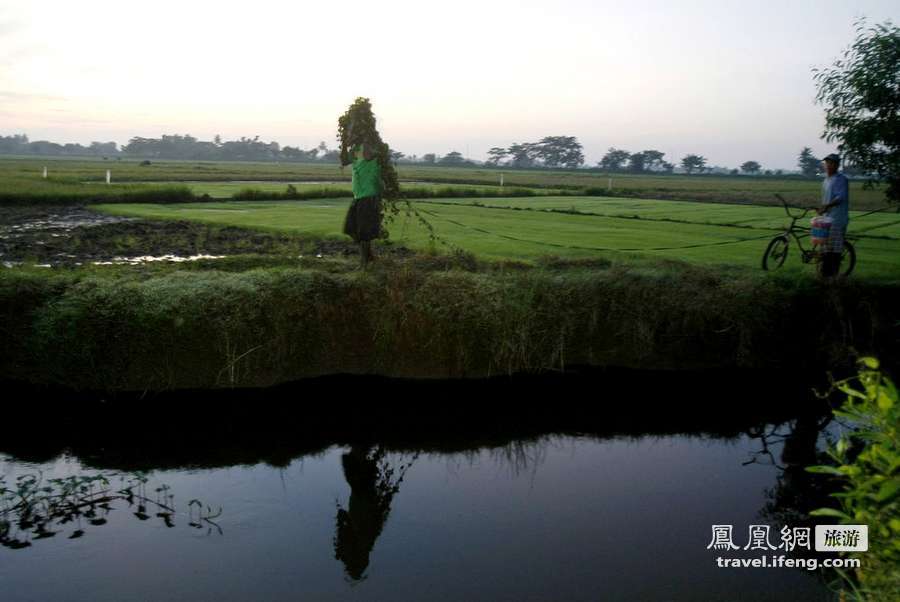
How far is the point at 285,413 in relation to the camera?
801 centimetres

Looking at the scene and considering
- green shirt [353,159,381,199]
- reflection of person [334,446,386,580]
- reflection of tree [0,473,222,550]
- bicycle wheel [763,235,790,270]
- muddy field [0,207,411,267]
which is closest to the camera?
reflection of person [334,446,386,580]

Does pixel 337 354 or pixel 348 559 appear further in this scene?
pixel 337 354

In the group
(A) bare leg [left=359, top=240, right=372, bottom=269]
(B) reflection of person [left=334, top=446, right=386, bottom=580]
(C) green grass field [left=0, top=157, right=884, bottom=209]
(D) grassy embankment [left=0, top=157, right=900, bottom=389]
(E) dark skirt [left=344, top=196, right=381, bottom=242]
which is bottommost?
(B) reflection of person [left=334, top=446, right=386, bottom=580]

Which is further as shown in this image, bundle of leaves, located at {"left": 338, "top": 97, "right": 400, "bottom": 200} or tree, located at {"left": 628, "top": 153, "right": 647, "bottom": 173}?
tree, located at {"left": 628, "top": 153, "right": 647, "bottom": 173}

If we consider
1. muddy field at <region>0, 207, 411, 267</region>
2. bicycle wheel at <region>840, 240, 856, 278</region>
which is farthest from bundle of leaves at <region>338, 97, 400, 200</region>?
bicycle wheel at <region>840, 240, 856, 278</region>

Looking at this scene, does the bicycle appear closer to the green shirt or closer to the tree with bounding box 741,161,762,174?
the green shirt

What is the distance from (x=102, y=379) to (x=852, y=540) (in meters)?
7.89

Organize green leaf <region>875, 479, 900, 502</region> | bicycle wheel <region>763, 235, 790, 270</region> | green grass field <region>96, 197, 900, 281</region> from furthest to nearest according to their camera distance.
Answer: green grass field <region>96, 197, 900, 281</region>, bicycle wheel <region>763, 235, 790, 270</region>, green leaf <region>875, 479, 900, 502</region>

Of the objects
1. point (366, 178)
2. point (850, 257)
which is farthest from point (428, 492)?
point (850, 257)

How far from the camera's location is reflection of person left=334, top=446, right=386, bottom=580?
525cm

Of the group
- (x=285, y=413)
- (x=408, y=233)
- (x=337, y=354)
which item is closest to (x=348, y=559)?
(x=285, y=413)

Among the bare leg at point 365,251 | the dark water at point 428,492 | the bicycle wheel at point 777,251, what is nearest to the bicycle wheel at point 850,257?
the bicycle wheel at point 777,251

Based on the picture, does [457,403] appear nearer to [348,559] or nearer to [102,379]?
[348,559]

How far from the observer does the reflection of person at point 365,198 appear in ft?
33.7
